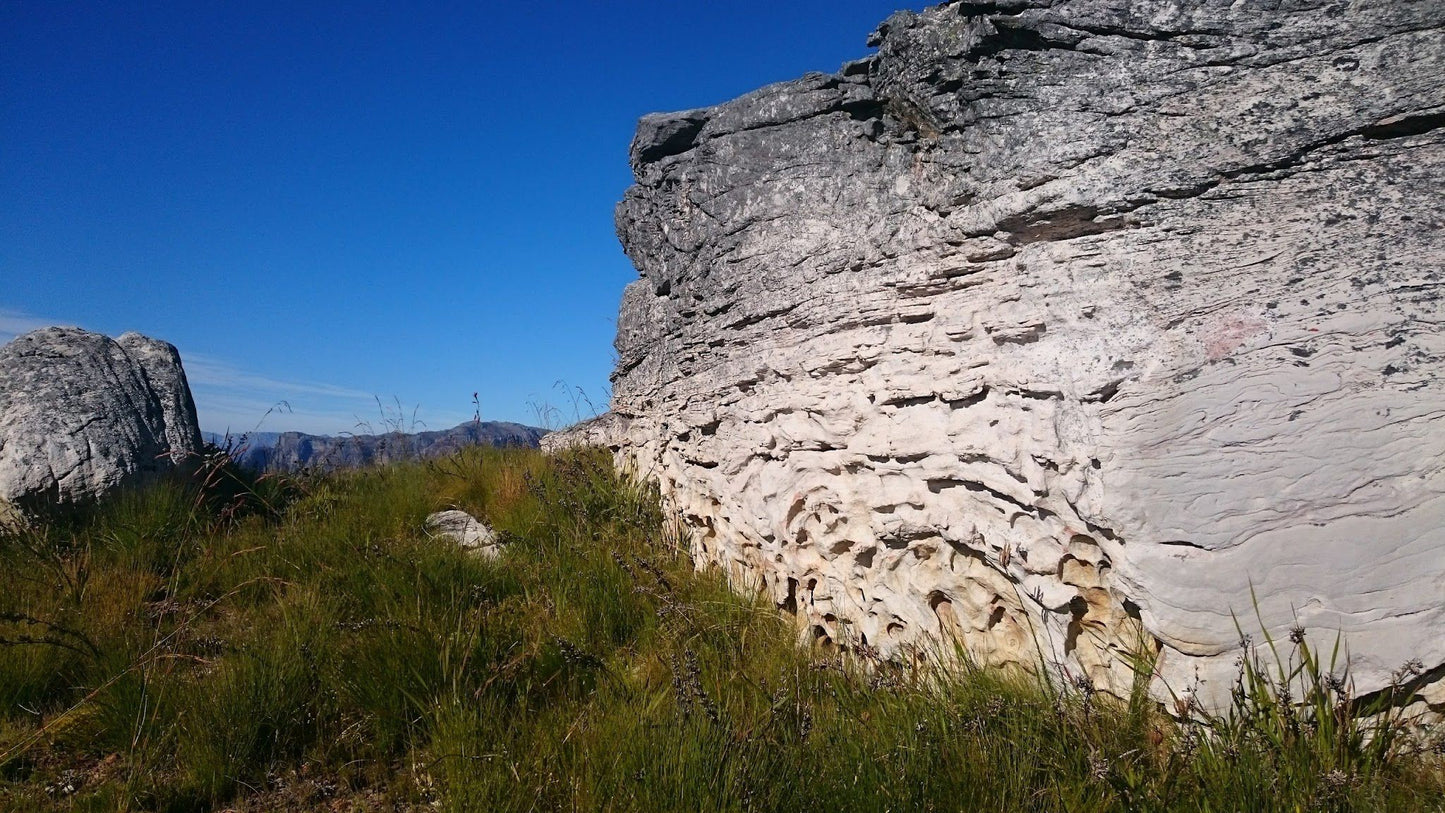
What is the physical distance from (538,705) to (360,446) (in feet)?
19.4

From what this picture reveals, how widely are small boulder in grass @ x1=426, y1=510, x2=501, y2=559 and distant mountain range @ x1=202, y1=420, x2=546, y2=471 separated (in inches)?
76.6

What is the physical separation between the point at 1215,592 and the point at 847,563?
66.9 inches

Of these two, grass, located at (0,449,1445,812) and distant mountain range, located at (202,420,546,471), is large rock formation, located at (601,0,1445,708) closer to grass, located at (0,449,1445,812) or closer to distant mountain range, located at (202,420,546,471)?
grass, located at (0,449,1445,812)

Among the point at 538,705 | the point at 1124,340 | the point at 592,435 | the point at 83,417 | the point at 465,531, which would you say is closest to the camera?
the point at 1124,340

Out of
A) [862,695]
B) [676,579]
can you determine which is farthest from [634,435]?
[862,695]

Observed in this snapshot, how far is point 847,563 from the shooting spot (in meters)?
3.85

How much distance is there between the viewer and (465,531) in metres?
5.93

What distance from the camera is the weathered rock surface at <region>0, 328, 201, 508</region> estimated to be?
235 inches

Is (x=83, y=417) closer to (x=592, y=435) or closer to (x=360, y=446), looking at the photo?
(x=360, y=446)

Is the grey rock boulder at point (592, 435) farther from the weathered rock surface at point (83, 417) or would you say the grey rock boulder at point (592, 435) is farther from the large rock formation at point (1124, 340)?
the weathered rock surface at point (83, 417)

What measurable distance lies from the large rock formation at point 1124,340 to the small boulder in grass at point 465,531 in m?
2.25

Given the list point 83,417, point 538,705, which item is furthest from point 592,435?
point 538,705

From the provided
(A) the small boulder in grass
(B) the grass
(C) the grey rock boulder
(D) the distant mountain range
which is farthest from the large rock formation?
(D) the distant mountain range

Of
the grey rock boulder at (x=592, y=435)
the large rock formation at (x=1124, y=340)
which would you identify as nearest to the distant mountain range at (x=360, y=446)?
the grey rock boulder at (x=592, y=435)
